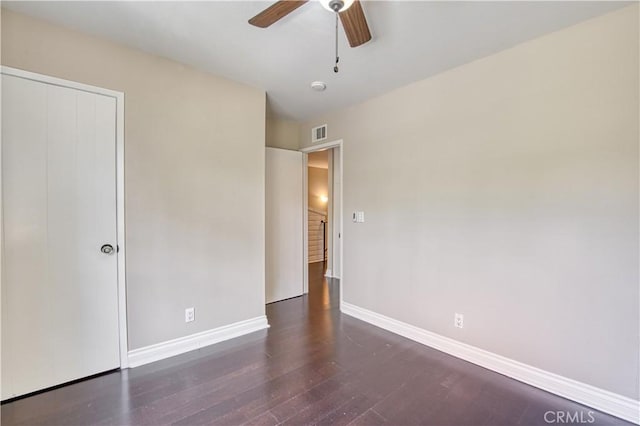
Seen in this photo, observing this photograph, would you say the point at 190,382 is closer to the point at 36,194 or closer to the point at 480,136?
the point at 36,194

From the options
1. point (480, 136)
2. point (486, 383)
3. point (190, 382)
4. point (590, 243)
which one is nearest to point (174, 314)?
point (190, 382)

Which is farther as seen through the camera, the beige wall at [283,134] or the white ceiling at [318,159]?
the white ceiling at [318,159]

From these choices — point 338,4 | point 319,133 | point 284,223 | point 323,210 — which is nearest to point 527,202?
point 338,4

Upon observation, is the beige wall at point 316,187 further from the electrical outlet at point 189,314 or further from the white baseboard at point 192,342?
the electrical outlet at point 189,314

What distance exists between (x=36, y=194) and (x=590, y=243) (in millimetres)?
3721

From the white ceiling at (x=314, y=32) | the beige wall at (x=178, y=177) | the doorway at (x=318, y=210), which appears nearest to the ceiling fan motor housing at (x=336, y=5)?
the white ceiling at (x=314, y=32)

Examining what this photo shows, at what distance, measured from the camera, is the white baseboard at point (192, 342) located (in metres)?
2.37

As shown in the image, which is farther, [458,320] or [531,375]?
[458,320]

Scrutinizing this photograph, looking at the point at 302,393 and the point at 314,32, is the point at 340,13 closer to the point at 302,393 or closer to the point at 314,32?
the point at 314,32

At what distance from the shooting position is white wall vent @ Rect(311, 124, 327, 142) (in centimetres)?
385

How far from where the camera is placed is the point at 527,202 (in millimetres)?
2174

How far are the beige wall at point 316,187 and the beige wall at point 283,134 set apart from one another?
10.3 ft

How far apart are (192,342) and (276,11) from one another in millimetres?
2669

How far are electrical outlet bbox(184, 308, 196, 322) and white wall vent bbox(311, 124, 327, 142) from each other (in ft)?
8.35
